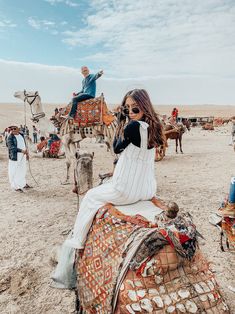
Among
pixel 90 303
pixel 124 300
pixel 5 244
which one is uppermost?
pixel 124 300

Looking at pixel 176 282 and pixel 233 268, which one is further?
pixel 233 268

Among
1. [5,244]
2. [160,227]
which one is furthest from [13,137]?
[160,227]

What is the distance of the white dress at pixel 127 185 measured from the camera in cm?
286

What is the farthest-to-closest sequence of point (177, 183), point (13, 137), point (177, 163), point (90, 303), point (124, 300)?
1. point (177, 163)
2. point (177, 183)
3. point (13, 137)
4. point (90, 303)
5. point (124, 300)

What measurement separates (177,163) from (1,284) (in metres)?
10.7

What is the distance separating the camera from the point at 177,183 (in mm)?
9766

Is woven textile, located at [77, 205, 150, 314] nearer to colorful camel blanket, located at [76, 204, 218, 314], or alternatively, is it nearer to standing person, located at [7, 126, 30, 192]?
colorful camel blanket, located at [76, 204, 218, 314]

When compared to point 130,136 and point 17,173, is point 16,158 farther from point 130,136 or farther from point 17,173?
point 130,136

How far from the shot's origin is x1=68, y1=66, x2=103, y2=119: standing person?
8562 mm

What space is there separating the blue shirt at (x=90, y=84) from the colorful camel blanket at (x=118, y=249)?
20.1ft

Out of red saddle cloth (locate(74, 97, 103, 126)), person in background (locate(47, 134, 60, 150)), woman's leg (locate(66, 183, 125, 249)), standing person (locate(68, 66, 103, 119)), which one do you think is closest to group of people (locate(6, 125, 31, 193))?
standing person (locate(68, 66, 103, 119))

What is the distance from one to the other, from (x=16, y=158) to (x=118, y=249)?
7.09 m

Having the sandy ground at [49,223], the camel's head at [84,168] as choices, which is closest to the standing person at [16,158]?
the sandy ground at [49,223]

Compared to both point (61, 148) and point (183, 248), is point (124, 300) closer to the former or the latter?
point (183, 248)
